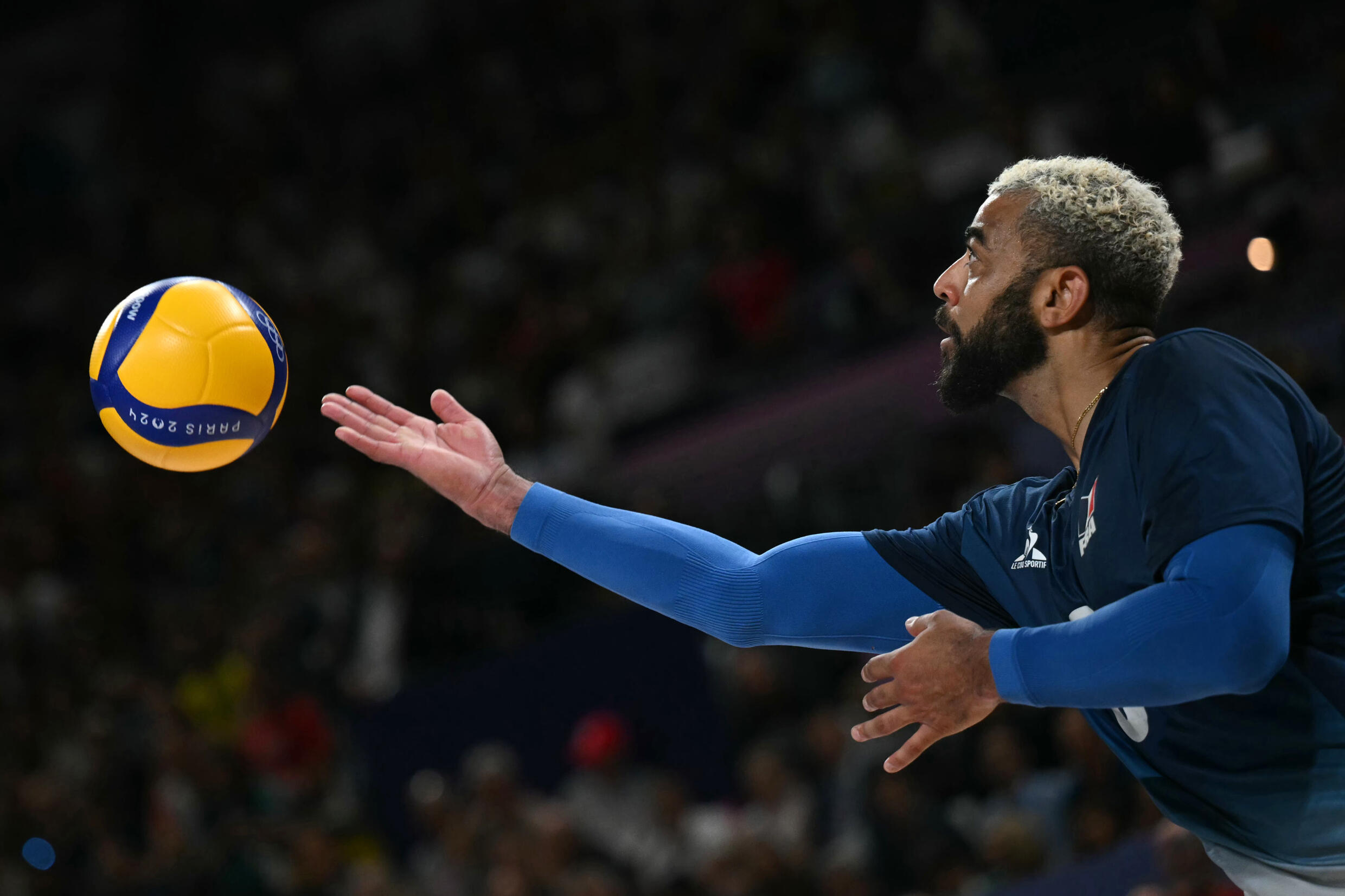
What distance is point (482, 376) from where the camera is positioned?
10742 millimetres

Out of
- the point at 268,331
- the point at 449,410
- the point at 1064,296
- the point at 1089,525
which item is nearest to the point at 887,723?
the point at 1089,525

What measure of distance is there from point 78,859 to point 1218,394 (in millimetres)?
8897

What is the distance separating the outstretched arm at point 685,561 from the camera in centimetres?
331

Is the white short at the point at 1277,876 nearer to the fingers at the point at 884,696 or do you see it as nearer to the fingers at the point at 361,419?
the fingers at the point at 884,696

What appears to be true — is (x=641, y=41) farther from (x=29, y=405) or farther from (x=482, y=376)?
(x=29, y=405)

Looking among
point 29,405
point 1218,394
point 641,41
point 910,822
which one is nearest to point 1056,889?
point 910,822

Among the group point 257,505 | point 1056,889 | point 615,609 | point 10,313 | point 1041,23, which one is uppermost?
point 10,313

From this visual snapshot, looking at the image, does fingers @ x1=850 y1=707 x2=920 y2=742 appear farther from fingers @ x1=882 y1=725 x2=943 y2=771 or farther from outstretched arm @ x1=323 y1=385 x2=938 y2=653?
outstretched arm @ x1=323 y1=385 x2=938 y2=653

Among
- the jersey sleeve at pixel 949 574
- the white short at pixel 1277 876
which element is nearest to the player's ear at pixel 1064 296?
the jersey sleeve at pixel 949 574

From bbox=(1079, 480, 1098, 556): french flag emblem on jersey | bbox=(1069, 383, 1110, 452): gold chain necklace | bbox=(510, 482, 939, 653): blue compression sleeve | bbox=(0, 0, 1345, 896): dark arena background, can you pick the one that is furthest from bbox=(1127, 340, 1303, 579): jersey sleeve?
bbox=(0, 0, 1345, 896): dark arena background

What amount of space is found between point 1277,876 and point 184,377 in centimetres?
296

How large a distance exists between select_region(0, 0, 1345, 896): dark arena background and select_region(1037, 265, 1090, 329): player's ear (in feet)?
9.39

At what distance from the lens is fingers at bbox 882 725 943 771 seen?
2729mm

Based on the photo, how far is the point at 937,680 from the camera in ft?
8.77
